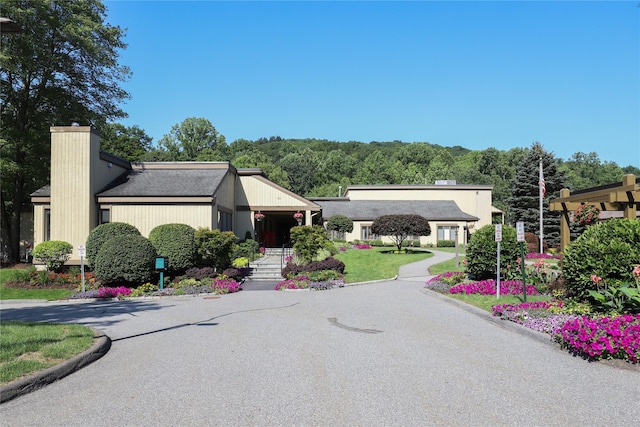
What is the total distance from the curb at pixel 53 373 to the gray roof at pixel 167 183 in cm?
1482

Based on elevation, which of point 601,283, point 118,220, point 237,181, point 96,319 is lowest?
point 96,319

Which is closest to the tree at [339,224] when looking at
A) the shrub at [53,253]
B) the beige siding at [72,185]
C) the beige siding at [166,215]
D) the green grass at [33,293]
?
the beige siding at [166,215]

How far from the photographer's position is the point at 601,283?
31.7 feet

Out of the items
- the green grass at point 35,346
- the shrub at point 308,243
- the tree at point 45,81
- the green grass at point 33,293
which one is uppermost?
the tree at point 45,81

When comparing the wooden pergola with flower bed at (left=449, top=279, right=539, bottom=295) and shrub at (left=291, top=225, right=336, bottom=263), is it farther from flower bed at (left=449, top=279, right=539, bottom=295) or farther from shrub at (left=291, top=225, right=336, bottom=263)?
shrub at (left=291, top=225, right=336, bottom=263)

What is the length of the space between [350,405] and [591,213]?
433 inches

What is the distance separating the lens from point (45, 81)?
967 inches

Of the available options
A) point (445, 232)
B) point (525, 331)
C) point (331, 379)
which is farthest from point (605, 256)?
point (445, 232)

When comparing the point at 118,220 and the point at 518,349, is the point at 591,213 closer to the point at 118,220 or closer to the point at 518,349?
the point at 518,349

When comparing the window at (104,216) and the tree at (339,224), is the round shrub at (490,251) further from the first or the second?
the tree at (339,224)

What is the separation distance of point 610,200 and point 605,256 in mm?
3645

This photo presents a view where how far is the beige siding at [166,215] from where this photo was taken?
2195cm

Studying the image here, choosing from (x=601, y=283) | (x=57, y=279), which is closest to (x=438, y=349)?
(x=601, y=283)

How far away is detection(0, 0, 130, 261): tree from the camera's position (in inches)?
894
